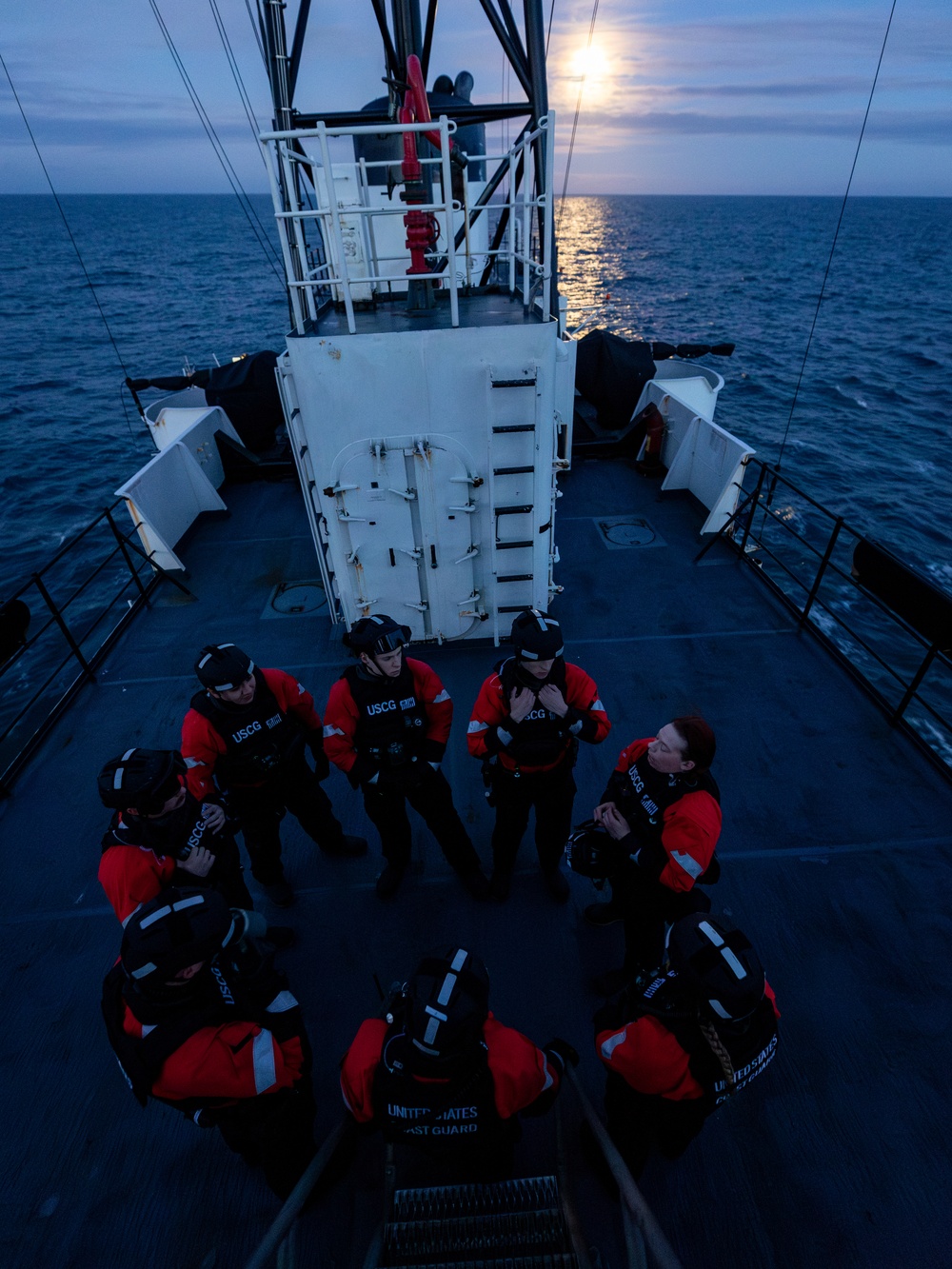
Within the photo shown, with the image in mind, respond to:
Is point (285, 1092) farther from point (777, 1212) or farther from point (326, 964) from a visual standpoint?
point (777, 1212)

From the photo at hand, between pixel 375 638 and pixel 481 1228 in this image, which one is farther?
pixel 375 638

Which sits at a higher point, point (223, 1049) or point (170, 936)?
point (170, 936)

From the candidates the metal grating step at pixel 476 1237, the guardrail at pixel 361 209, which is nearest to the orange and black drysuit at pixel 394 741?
the metal grating step at pixel 476 1237

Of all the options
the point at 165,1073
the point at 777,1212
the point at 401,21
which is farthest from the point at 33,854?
the point at 401,21

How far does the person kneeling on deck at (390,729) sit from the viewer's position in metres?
3.78

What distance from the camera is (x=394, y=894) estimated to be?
15.4 feet

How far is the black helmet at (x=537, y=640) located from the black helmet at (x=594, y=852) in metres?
1.10

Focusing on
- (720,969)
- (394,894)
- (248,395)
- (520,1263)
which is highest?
(720,969)

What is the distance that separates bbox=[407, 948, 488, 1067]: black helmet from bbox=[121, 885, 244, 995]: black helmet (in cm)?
80

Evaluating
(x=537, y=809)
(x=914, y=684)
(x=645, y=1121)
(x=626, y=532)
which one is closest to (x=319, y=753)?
(x=537, y=809)

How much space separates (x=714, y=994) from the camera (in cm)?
225

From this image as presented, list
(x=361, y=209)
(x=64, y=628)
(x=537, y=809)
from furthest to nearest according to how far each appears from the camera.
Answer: (x=64, y=628) → (x=361, y=209) → (x=537, y=809)

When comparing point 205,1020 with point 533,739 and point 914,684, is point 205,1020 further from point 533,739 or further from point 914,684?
point 914,684

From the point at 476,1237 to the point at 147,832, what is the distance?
2384 millimetres
